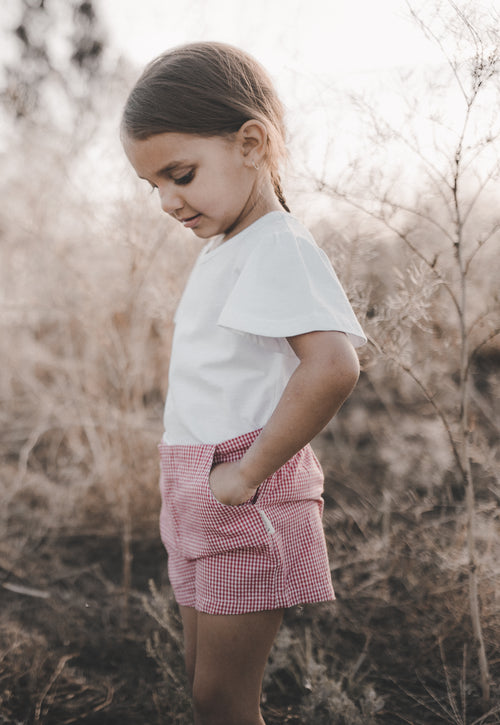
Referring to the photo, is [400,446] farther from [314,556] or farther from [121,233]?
[314,556]

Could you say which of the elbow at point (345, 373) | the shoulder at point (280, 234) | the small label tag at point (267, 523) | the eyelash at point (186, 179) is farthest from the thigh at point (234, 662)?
the eyelash at point (186, 179)

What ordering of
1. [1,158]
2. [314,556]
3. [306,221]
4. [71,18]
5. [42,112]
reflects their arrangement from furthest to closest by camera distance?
1. [71,18]
2. [1,158]
3. [42,112]
4. [306,221]
5. [314,556]

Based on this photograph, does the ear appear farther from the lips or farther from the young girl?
the lips

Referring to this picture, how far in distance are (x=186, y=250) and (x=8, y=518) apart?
1.57 meters

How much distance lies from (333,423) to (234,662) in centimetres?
263

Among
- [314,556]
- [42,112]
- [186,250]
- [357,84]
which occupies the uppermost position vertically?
[357,84]

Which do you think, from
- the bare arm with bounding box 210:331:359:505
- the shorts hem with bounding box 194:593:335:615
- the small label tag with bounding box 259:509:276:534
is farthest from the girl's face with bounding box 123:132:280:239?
the shorts hem with bounding box 194:593:335:615

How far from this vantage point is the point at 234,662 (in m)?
1.12

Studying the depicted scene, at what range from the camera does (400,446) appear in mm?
3006

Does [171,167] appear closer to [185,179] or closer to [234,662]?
[185,179]

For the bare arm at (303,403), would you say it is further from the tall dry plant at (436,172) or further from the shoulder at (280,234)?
the tall dry plant at (436,172)

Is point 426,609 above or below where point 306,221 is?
below

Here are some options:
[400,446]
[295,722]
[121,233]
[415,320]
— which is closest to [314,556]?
[415,320]

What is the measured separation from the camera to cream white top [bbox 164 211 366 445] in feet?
3.31
